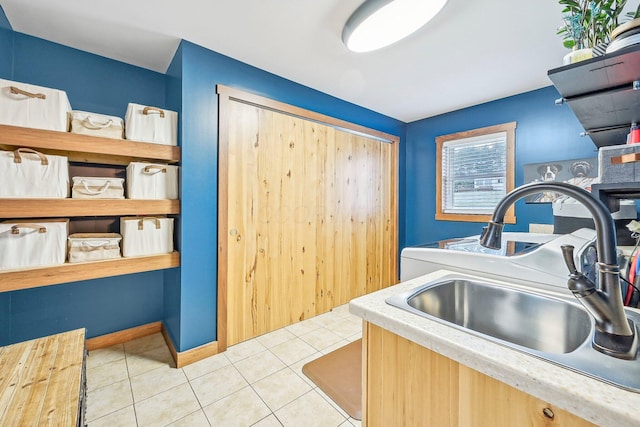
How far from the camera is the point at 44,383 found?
1.00m

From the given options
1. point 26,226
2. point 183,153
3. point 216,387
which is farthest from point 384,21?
point 216,387

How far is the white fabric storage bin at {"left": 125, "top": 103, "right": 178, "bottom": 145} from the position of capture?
1.90 meters

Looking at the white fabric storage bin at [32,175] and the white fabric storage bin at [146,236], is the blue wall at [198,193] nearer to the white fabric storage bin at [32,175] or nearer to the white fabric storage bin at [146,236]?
the white fabric storage bin at [146,236]

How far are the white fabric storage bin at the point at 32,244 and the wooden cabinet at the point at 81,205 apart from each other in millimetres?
51

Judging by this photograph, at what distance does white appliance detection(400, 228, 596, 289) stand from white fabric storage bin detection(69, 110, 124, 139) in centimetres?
217

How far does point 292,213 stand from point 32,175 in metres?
1.78

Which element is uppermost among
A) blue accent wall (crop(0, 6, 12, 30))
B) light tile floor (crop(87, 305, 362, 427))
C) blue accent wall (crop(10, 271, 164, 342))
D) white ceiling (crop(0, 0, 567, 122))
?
white ceiling (crop(0, 0, 567, 122))

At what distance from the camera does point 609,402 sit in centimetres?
47

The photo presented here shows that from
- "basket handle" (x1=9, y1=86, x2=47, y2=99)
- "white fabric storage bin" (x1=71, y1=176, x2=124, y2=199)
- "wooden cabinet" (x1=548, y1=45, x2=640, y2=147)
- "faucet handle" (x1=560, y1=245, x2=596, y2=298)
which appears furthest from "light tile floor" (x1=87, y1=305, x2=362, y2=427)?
"wooden cabinet" (x1=548, y1=45, x2=640, y2=147)

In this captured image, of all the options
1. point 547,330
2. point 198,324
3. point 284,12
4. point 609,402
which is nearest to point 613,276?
point 609,402

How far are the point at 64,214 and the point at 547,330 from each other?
2.55 m

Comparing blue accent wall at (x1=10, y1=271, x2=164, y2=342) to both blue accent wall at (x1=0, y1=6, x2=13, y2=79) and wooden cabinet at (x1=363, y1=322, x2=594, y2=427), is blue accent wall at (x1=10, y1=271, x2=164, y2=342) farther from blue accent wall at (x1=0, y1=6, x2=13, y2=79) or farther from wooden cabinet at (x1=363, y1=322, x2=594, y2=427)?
wooden cabinet at (x1=363, y1=322, x2=594, y2=427)

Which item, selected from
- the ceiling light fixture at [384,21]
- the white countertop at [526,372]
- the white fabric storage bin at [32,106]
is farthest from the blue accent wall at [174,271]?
the white countertop at [526,372]

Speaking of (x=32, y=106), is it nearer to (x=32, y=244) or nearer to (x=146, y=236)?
(x=32, y=244)
